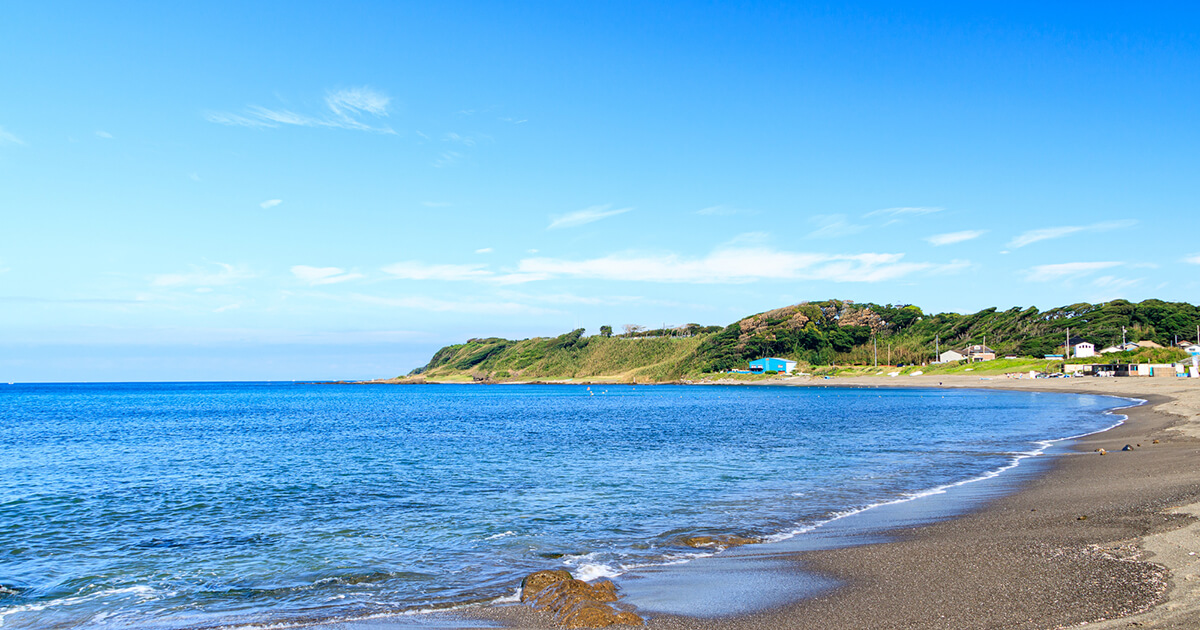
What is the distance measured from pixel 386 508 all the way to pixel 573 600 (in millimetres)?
10353

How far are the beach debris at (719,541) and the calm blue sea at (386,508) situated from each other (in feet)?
1.23

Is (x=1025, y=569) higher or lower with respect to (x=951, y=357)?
lower

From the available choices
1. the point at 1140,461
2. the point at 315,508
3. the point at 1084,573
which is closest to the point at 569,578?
the point at 1084,573

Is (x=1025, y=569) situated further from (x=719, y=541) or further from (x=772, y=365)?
(x=772, y=365)

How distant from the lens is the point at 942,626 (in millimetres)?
7785

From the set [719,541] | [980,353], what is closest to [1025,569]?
[719,541]

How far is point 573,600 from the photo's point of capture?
9.14 m

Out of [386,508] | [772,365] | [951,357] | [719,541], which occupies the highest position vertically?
[951,357]

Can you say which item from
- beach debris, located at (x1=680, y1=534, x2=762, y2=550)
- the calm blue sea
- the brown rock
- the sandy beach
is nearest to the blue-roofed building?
the calm blue sea

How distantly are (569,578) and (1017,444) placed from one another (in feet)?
92.1

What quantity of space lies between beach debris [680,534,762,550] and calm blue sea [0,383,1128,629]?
1.23 ft

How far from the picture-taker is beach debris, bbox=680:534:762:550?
13279 millimetres

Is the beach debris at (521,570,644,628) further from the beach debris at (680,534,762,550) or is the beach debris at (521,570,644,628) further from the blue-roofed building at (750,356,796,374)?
the blue-roofed building at (750,356,796,374)

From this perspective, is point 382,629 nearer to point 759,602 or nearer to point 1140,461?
point 759,602
